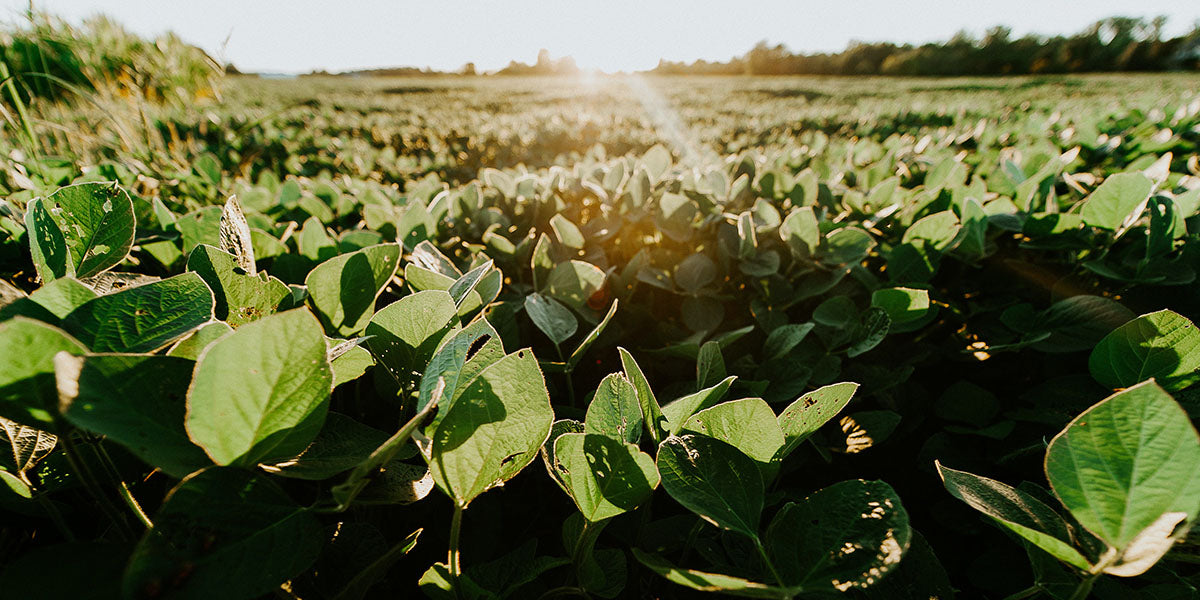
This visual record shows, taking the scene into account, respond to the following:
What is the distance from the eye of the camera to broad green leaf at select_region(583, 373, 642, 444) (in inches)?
24.6

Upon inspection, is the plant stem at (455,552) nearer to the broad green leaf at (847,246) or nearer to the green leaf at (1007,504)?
the green leaf at (1007,504)

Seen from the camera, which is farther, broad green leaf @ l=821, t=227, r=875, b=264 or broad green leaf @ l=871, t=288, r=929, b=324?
broad green leaf @ l=821, t=227, r=875, b=264

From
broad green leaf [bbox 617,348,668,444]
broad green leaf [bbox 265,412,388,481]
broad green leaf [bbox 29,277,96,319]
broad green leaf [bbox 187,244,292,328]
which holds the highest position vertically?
broad green leaf [bbox 29,277,96,319]

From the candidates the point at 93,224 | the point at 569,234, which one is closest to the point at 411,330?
the point at 93,224

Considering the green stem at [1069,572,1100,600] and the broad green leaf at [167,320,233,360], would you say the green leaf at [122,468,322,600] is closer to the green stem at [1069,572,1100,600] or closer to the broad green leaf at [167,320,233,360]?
the broad green leaf at [167,320,233,360]

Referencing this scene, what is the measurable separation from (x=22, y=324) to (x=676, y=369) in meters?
1.08

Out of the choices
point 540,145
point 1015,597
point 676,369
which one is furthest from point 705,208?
point 540,145

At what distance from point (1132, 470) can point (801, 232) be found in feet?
2.59

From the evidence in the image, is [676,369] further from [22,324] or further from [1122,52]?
[1122,52]

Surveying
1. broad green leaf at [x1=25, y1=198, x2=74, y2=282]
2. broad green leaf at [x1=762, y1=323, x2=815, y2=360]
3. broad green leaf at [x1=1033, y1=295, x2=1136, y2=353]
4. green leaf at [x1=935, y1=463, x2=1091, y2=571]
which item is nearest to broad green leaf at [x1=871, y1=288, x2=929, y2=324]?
broad green leaf at [x1=762, y1=323, x2=815, y2=360]

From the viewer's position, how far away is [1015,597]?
2.00 ft

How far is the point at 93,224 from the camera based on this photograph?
742mm

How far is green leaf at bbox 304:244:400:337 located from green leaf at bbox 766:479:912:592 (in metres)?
0.65

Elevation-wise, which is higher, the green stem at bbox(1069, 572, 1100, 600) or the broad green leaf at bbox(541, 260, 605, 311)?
the broad green leaf at bbox(541, 260, 605, 311)
